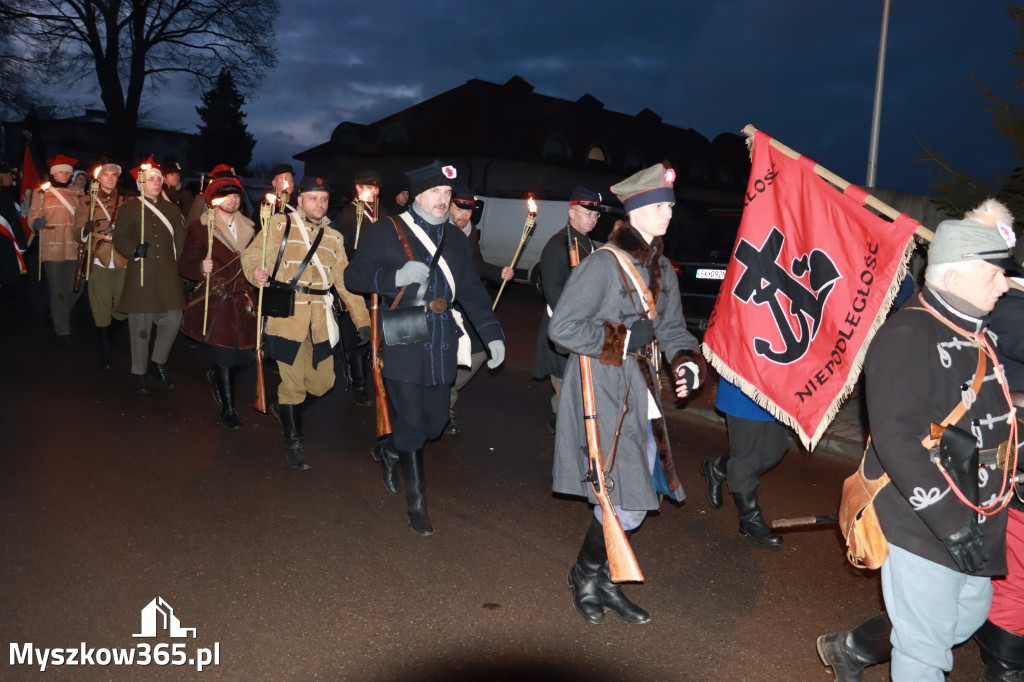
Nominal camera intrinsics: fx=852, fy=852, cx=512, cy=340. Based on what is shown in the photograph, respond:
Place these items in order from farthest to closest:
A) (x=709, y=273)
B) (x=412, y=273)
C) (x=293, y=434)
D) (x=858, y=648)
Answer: (x=709, y=273) < (x=293, y=434) < (x=412, y=273) < (x=858, y=648)

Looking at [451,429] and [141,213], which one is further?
[141,213]

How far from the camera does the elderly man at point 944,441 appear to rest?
106 inches

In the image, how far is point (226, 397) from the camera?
23.8ft

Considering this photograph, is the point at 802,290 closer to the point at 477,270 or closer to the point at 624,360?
the point at 624,360

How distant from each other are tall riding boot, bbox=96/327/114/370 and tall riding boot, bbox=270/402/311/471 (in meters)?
4.08

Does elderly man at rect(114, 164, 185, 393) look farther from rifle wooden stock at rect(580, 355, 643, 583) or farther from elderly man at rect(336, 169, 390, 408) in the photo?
rifle wooden stock at rect(580, 355, 643, 583)

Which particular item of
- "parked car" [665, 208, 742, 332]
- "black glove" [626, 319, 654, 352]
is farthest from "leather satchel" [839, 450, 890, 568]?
"parked car" [665, 208, 742, 332]

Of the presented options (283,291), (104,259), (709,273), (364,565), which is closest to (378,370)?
(283,291)

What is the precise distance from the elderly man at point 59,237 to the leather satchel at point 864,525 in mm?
9741

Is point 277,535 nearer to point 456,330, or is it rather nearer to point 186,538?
point 186,538

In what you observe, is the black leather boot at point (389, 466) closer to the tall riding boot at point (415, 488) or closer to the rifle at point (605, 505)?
the tall riding boot at point (415, 488)

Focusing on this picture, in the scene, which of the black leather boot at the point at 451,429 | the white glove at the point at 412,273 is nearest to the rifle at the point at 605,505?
the white glove at the point at 412,273

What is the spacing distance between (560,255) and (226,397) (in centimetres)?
312
